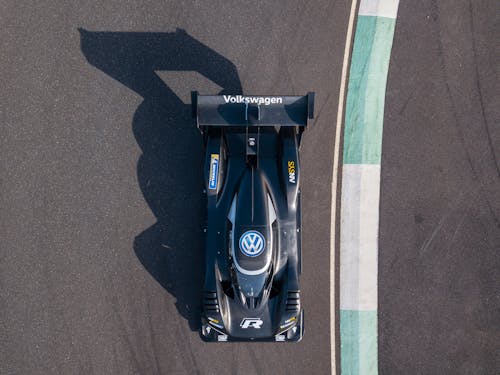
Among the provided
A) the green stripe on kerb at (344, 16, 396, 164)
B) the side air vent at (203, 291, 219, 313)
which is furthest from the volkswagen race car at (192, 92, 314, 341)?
the green stripe on kerb at (344, 16, 396, 164)

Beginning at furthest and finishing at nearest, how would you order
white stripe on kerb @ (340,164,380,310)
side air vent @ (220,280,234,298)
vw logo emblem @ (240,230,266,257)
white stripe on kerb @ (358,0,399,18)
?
white stripe on kerb @ (358,0,399,18)
white stripe on kerb @ (340,164,380,310)
side air vent @ (220,280,234,298)
vw logo emblem @ (240,230,266,257)

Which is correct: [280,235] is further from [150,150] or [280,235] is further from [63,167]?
[63,167]

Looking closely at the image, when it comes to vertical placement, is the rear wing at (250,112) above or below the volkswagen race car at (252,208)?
above

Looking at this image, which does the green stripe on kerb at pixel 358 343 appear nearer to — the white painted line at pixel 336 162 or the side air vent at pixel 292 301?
the white painted line at pixel 336 162

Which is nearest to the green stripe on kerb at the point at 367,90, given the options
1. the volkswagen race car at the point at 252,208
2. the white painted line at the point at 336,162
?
the white painted line at the point at 336,162

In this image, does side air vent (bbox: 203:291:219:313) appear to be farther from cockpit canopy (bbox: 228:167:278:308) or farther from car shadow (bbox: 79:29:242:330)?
car shadow (bbox: 79:29:242:330)

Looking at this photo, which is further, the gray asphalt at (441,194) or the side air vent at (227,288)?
the gray asphalt at (441,194)

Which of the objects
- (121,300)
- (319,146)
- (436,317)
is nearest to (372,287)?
(436,317)

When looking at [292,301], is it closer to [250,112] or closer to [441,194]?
[250,112]
